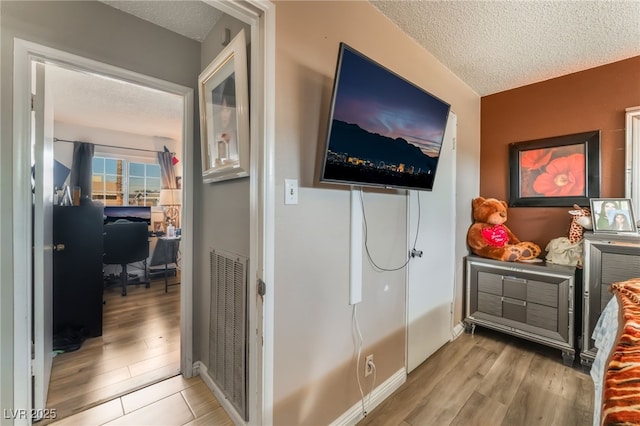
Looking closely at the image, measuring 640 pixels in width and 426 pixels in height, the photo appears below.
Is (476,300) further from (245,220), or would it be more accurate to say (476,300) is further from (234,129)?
(234,129)

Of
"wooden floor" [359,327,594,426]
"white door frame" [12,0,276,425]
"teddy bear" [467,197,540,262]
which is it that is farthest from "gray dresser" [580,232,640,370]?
"white door frame" [12,0,276,425]

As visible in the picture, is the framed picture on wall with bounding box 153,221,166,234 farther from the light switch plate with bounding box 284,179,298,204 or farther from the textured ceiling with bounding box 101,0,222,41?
the light switch plate with bounding box 284,179,298,204

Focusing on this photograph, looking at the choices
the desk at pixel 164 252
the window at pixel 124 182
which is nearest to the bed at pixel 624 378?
the desk at pixel 164 252

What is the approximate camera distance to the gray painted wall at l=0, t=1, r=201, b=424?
1.31m

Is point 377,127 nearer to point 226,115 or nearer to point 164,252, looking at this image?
point 226,115

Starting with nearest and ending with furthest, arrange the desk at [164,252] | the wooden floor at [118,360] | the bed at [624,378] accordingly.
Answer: the bed at [624,378], the wooden floor at [118,360], the desk at [164,252]

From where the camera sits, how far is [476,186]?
2.92 meters

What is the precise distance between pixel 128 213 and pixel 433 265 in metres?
4.82

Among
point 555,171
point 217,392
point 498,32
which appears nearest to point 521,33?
point 498,32

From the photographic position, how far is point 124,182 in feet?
14.7

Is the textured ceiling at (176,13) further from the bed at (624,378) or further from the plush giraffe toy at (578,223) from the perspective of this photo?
the plush giraffe toy at (578,223)

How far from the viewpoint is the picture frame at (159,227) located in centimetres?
471

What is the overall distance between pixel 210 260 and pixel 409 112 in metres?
1.61

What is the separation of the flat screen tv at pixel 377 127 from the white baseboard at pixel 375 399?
1309 millimetres
